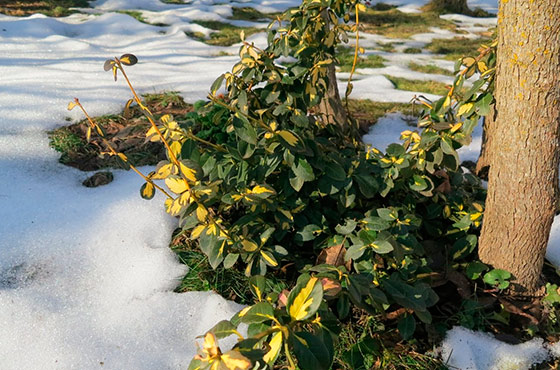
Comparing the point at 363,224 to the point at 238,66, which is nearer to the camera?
the point at 363,224

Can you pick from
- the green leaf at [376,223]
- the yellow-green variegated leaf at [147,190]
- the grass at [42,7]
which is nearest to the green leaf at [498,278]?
the green leaf at [376,223]

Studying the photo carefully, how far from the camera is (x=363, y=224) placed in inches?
65.7

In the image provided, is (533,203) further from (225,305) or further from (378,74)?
(378,74)

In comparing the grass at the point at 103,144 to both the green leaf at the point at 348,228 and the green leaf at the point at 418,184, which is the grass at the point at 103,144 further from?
the green leaf at the point at 418,184

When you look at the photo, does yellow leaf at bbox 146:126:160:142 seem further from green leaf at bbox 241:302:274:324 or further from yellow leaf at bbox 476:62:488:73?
yellow leaf at bbox 476:62:488:73

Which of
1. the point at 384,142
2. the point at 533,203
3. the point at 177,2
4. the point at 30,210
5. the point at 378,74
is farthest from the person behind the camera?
the point at 177,2

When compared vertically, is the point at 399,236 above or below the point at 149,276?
above

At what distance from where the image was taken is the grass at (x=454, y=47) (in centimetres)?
609

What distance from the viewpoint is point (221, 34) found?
6719 mm

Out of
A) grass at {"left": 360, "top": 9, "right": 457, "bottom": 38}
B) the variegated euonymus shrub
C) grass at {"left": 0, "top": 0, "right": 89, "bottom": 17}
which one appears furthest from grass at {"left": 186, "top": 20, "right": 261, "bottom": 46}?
the variegated euonymus shrub

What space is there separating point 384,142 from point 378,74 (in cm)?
210

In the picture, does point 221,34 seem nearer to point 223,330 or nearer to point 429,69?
point 429,69

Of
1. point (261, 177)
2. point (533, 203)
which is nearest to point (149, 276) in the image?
point (261, 177)

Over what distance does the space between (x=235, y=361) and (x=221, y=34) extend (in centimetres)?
644
